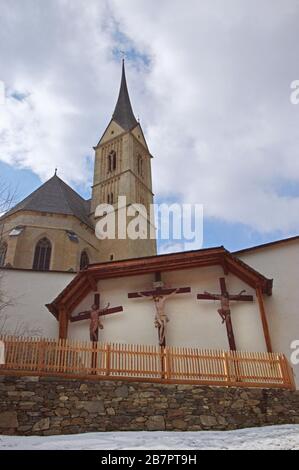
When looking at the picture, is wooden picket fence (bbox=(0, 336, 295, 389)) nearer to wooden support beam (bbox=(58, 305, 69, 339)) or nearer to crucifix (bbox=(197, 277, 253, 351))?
crucifix (bbox=(197, 277, 253, 351))

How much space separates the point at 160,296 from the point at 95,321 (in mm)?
2516

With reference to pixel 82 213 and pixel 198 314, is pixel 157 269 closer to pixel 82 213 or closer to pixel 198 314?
pixel 198 314

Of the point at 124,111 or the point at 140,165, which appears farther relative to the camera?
the point at 124,111

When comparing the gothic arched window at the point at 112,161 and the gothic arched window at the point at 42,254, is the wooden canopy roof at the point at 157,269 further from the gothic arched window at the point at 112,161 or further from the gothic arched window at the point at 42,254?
the gothic arched window at the point at 112,161

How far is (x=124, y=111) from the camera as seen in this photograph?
4625 cm

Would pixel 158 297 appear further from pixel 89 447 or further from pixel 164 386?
pixel 89 447

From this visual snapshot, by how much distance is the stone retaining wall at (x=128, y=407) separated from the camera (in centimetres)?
816

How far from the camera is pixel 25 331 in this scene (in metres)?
15.5

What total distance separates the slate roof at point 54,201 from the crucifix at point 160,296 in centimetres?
1703

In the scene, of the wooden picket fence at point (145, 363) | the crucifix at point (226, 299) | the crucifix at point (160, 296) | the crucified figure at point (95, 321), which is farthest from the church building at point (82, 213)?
the crucifix at point (226, 299)

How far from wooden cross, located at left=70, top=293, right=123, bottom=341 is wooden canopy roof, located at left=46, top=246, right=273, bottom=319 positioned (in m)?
0.52

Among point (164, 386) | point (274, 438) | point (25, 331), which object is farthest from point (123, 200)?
point (274, 438)

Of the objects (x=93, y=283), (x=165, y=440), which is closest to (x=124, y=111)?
(x=93, y=283)

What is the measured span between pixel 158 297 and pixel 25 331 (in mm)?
5764
